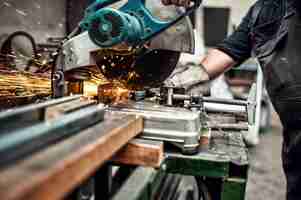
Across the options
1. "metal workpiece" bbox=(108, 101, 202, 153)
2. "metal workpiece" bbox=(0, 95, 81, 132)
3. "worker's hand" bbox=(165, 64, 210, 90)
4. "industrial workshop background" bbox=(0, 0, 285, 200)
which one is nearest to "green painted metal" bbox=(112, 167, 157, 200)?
"metal workpiece" bbox=(108, 101, 202, 153)

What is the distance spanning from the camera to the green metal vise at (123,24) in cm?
102

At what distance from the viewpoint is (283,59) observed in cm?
139

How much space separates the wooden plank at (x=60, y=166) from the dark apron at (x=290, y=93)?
85cm

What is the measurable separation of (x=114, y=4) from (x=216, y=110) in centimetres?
54

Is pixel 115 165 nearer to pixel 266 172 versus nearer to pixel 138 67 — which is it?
pixel 138 67

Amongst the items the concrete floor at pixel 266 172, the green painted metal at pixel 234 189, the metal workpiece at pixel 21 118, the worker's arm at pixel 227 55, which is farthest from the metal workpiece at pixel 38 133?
the concrete floor at pixel 266 172

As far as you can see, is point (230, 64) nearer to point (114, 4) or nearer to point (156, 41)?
point (156, 41)

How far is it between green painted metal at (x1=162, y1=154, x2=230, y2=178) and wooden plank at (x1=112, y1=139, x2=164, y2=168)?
4.0 inches

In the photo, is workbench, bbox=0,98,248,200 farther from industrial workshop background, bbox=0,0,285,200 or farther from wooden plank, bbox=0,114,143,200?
industrial workshop background, bbox=0,0,285,200

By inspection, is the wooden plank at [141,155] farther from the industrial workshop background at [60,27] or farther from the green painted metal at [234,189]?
the industrial workshop background at [60,27]

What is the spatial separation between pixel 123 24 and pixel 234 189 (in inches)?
22.6

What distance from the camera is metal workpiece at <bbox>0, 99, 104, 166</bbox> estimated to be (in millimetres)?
498

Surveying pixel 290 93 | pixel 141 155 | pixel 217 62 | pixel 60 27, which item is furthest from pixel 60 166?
pixel 60 27

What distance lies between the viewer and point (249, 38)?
5.62ft
